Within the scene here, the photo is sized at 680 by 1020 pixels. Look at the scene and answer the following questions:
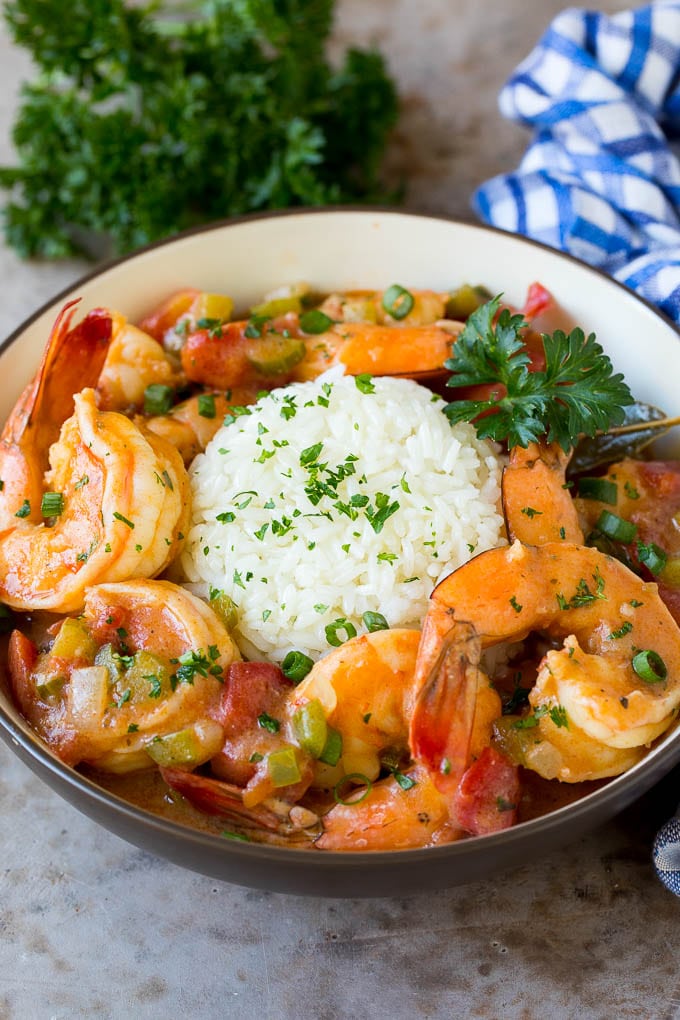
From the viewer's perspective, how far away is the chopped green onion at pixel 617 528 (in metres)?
3.17

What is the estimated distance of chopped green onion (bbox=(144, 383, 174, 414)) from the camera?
353cm

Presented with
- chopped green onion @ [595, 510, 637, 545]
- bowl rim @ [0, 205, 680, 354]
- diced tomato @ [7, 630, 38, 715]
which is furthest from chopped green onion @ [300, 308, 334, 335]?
diced tomato @ [7, 630, 38, 715]

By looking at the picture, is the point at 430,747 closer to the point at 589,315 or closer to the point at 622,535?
the point at 622,535

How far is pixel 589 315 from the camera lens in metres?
3.68

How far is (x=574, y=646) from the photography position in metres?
2.63

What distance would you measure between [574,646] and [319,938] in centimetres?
109

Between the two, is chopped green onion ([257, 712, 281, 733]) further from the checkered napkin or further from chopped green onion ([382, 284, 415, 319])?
the checkered napkin

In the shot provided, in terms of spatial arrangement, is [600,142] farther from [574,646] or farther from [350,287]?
[574,646]

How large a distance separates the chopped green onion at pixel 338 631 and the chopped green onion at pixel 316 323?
122 centimetres

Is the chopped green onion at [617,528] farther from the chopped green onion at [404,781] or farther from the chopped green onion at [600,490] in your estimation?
the chopped green onion at [404,781]

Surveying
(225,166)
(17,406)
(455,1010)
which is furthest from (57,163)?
(455,1010)

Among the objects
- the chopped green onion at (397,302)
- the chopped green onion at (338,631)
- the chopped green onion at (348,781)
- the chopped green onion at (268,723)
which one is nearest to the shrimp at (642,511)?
the chopped green onion at (338,631)

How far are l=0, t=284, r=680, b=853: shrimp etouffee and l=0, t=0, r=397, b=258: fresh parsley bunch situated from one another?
1.19 metres

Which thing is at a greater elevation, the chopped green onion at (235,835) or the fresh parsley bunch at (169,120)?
the fresh parsley bunch at (169,120)
